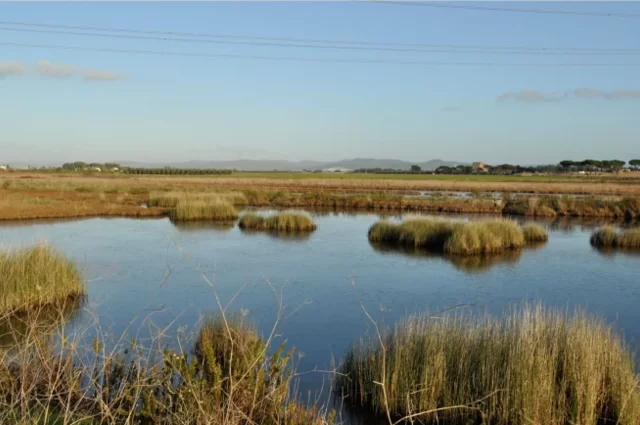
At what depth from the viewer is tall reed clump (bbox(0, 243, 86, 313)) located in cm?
1105

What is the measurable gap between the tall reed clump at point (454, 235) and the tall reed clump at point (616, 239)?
340 centimetres

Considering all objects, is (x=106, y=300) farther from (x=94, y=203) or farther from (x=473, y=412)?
(x=94, y=203)

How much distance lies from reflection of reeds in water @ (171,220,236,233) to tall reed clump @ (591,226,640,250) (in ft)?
50.9

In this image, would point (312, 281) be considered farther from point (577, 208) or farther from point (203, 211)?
point (577, 208)

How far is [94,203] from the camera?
35.8 meters

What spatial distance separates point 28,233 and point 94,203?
12.8 meters

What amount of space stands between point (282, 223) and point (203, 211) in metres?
6.33

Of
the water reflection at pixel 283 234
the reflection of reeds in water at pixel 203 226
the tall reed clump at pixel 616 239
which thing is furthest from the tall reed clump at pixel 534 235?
the reflection of reeds in water at pixel 203 226

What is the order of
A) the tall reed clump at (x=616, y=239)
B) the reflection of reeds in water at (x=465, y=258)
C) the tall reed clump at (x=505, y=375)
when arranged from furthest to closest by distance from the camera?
the tall reed clump at (x=616, y=239) < the reflection of reeds in water at (x=465, y=258) < the tall reed clump at (x=505, y=375)

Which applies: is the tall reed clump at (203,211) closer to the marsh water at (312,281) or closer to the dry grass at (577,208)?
the marsh water at (312,281)

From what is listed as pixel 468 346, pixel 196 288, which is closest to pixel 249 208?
pixel 196 288

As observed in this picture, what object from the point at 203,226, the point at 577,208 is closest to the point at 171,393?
the point at 203,226

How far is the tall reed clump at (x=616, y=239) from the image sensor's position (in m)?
22.8

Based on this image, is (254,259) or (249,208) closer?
(254,259)
